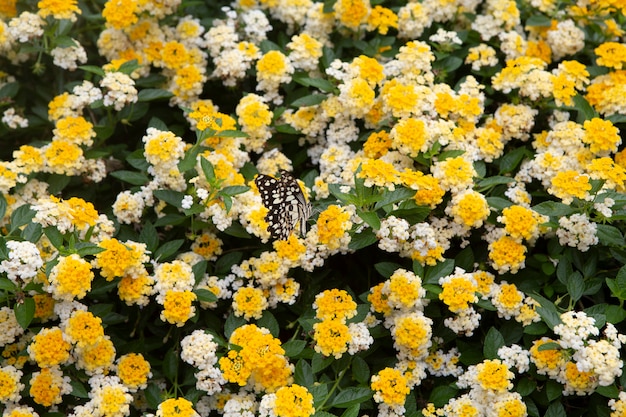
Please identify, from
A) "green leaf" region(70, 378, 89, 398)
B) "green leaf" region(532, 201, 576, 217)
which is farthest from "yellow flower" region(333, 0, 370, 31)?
"green leaf" region(70, 378, 89, 398)

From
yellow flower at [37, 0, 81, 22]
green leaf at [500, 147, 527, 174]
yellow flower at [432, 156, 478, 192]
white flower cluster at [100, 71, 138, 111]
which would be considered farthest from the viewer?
yellow flower at [37, 0, 81, 22]

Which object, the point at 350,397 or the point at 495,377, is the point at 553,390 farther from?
the point at 350,397

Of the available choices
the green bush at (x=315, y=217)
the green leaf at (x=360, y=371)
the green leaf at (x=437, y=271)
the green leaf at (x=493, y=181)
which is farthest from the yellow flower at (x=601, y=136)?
the green leaf at (x=360, y=371)

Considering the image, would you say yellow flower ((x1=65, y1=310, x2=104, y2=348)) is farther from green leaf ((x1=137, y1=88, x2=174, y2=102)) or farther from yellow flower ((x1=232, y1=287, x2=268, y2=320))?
green leaf ((x1=137, y1=88, x2=174, y2=102))

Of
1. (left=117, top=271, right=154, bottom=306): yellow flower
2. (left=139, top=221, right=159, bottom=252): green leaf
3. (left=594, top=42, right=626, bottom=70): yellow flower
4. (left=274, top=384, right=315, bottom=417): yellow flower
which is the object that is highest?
(left=594, top=42, right=626, bottom=70): yellow flower

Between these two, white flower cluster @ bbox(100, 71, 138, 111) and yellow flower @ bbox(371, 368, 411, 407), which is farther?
white flower cluster @ bbox(100, 71, 138, 111)

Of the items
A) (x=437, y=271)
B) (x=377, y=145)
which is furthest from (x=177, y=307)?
(x=377, y=145)

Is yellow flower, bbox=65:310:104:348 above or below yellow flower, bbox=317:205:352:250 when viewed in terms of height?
below
